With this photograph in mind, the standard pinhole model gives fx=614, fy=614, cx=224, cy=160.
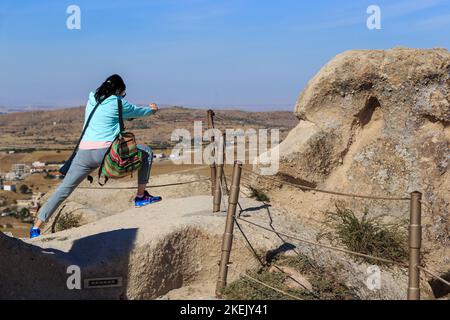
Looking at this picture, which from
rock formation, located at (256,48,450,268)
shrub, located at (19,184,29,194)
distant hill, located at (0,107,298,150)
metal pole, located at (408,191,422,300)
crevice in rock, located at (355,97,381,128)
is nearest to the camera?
metal pole, located at (408,191,422,300)

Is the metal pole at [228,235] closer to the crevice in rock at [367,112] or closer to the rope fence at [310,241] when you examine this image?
the rope fence at [310,241]

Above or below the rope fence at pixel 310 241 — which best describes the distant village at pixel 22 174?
below

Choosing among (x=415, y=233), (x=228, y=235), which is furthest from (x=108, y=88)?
(x=415, y=233)

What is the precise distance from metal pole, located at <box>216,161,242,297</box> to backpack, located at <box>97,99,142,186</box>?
1.31 metres

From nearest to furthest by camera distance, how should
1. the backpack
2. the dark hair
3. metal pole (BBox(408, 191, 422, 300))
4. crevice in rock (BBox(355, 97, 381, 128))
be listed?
1. metal pole (BBox(408, 191, 422, 300))
2. the backpack
3. the dark hair
4. crevice in rock (BBox(355, 97, 381, 128))

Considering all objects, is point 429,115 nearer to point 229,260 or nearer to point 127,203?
point 229,260

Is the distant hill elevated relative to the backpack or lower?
lower

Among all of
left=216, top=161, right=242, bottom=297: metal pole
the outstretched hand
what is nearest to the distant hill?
the outstretched hand

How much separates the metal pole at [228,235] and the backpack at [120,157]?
1.31m

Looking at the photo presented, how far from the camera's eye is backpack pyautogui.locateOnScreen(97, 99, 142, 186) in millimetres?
6730

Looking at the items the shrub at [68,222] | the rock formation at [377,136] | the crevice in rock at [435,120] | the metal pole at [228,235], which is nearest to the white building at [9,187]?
the shrub at [68,222]

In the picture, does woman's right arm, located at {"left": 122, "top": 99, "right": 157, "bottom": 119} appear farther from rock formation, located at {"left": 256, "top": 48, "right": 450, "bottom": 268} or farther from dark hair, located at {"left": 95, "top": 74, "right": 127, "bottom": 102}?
rock formation, located at {"left": 256, "top": 48, "right": 450, "bottom": 268}

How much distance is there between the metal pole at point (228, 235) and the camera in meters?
6.18
